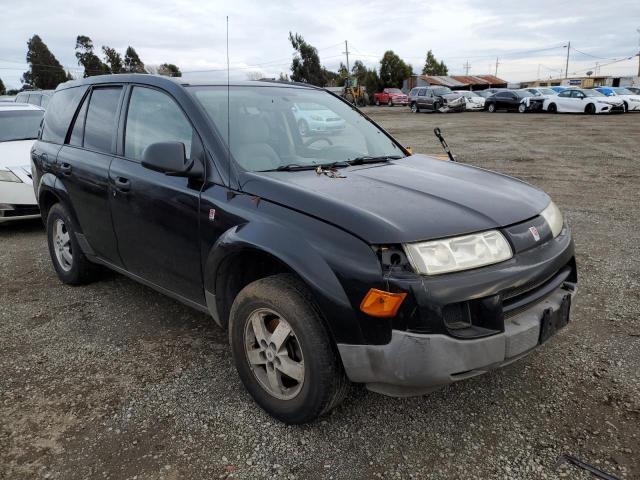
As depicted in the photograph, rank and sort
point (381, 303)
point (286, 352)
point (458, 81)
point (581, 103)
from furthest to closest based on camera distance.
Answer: point (458, 81) < point (581, 103) < point (286, 352) < point (381, 303)

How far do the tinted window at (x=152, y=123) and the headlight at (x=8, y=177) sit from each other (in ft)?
12.0

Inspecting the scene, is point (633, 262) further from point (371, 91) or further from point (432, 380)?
point (371, 91)

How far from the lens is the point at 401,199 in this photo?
8.29ft

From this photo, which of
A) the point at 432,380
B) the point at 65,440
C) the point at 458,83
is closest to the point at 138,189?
the point at 65,440

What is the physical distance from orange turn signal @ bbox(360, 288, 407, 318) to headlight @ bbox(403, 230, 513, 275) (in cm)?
15

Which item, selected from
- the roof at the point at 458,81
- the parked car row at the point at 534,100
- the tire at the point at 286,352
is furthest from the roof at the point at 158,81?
the roof at the point at 458,81

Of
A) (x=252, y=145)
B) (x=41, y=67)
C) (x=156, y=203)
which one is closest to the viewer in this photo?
(x=252, y=145)

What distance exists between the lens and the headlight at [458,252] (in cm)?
215

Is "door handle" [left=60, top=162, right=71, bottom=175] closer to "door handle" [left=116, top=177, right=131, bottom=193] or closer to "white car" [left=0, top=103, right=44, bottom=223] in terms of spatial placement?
"door handle" [left=116, top=177, right=131, bottom=193]


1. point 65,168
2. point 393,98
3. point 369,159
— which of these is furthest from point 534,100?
point 65,168

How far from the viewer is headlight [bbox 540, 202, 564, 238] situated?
2.69 metres

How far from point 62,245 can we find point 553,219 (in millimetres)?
3983

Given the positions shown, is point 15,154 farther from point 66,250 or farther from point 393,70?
point 393,70

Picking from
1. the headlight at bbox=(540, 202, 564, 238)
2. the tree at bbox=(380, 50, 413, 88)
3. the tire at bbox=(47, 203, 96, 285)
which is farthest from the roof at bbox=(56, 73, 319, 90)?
the tree at bbox=(380, 50, 413, 88)
